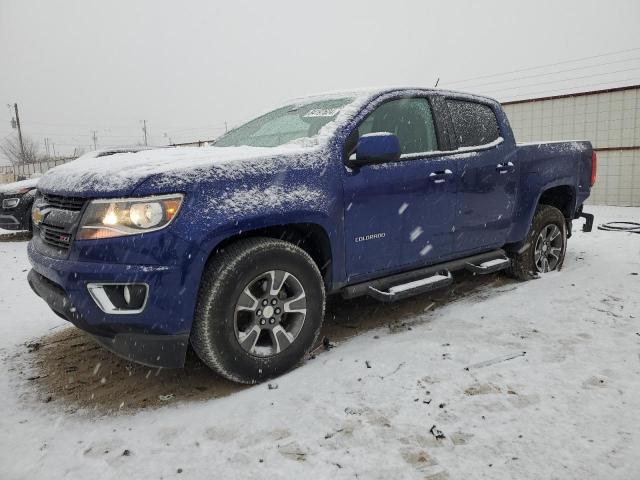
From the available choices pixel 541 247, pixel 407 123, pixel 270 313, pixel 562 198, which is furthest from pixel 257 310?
pixel 562 198

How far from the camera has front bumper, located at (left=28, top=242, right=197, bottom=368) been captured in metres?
2.36

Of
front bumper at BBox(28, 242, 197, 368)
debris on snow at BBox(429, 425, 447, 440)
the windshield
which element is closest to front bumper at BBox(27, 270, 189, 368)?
front bumper at BBox(28, 242, 197, 368)

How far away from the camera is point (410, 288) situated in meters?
3.40

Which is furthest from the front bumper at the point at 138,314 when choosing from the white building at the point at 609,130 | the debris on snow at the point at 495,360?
the white building at the point at 609,130

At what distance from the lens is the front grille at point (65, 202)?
254 cm

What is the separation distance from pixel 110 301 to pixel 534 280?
403 cm

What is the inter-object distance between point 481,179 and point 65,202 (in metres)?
3.07

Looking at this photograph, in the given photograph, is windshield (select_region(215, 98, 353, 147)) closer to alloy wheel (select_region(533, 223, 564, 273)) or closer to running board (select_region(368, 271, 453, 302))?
running board (select_region(368, 271, 453, 302))

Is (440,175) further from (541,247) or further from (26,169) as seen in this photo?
(26,169)

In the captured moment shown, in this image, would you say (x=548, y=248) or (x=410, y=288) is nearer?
(x=410, y=288)

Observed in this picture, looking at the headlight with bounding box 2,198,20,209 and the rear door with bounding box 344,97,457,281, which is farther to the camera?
the headlight with bounding box 2,198,20,209

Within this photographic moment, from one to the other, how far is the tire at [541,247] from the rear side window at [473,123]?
42.4 inches

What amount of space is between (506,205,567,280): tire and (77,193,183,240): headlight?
3.56 meters

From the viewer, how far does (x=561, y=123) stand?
11.8 meters
